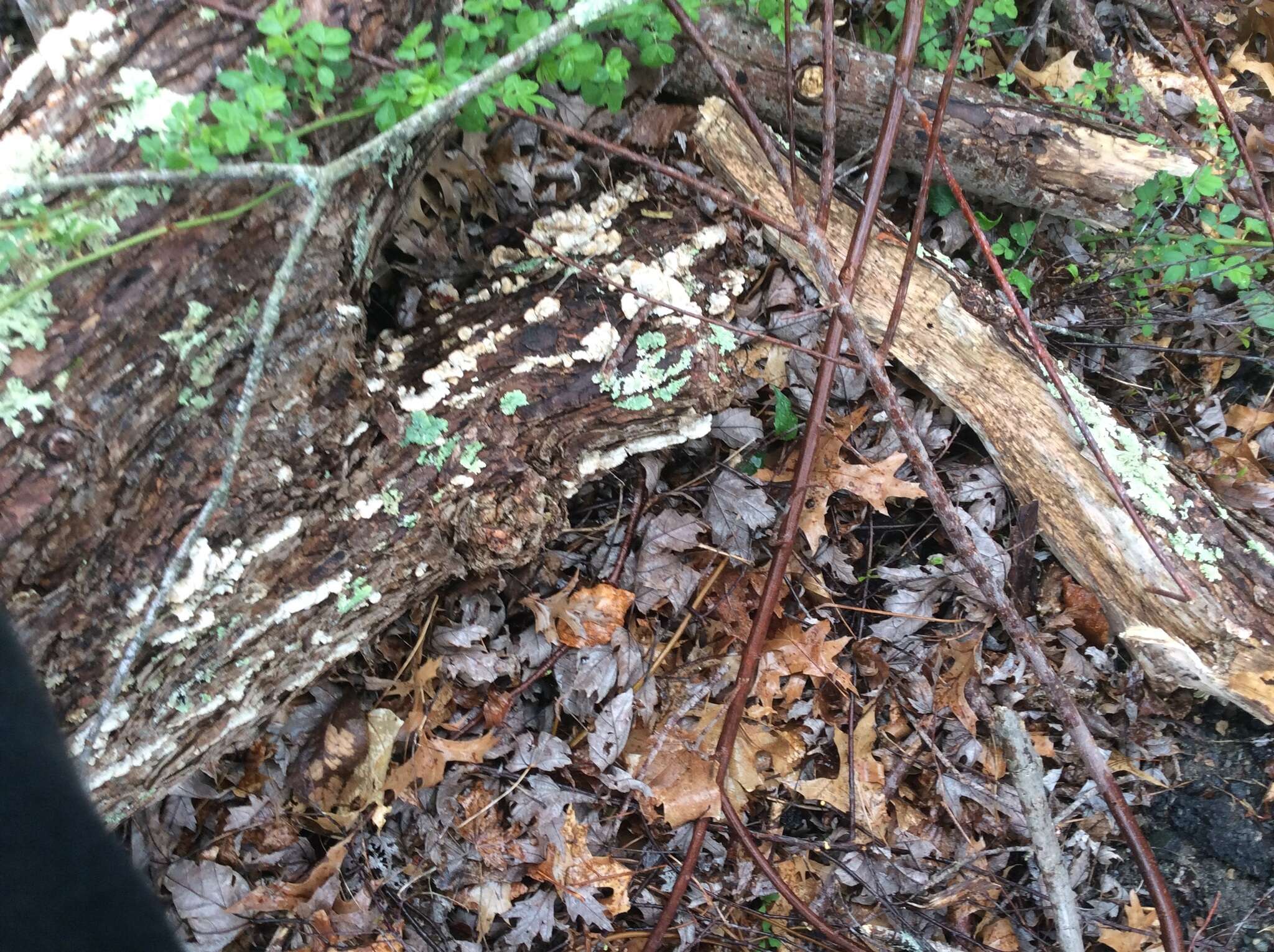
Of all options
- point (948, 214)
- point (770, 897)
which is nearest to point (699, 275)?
point (948, 214)

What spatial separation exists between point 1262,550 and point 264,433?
281cm

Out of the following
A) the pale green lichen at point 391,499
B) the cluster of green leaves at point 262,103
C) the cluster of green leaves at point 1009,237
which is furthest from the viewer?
the cluster of green leaves at point 1009,237

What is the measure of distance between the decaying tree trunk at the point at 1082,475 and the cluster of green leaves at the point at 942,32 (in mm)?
686

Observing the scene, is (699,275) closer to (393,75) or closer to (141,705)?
(393,75)

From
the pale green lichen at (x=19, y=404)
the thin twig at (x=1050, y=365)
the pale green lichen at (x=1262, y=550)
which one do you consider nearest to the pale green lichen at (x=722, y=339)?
the thin twig at (x=1050, y=365)

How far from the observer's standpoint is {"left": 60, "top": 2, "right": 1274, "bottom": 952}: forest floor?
89.2 inches

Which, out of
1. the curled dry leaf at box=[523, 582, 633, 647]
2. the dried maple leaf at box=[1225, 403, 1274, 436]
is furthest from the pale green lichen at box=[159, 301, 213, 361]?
the dried maple leaf at box=[1225, 403, 1274, 436]

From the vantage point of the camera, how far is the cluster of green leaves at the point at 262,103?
141 cm

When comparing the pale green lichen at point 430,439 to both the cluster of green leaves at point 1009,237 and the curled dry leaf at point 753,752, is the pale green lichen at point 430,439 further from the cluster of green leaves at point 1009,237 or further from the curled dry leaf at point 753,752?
the cluster of green leaves at point 1009,237

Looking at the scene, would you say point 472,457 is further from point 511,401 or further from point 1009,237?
point 1009,237

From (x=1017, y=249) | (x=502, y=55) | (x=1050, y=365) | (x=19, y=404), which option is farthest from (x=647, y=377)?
(x=1017, y=249)

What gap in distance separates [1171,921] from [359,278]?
2645mm

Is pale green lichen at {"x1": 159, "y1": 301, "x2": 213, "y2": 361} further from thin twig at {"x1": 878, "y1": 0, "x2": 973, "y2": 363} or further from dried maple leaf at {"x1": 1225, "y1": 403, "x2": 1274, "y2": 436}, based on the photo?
dried maple leaf at {"x1": 1225, "y1": 403, "x2": 1274, "y2": 436}

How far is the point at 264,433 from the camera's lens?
1.74m
